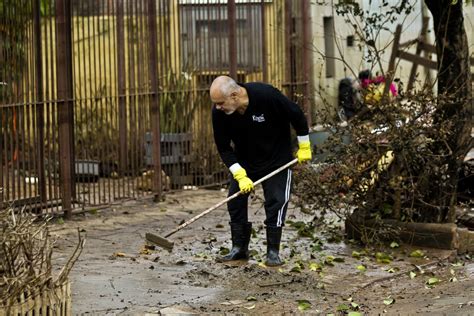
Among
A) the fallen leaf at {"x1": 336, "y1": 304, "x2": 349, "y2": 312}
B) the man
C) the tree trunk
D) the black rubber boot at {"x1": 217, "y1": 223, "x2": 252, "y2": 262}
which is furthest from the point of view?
the tree trunk

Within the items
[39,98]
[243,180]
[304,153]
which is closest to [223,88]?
[243,180]

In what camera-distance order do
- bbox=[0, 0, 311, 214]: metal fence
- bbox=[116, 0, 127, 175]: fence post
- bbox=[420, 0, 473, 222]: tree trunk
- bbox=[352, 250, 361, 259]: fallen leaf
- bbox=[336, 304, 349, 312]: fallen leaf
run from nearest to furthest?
bbox=[336, 304, 349, 312]: fallen leaf
bbox=[352, 250, 361, 259]: fallen leaf
bbox=[420, 0, 473, 222]: tree trunk
bbox=[0, 0, 311, 214]: metal fence
bbox=[116, 0, 127, 175]: fence post

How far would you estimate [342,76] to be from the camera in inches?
907

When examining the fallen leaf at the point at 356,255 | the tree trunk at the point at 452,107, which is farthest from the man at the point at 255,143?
the tree trunk at the point at 452,107

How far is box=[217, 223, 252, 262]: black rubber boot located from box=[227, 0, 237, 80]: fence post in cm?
498

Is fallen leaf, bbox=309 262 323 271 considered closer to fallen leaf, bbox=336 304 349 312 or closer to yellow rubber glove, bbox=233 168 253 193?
yellow rubber glove, bbox=233 168 253 193

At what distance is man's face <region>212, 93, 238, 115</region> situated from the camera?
30.6ft

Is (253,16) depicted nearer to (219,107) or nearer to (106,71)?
(106,71)

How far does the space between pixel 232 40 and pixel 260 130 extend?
5.19 metres

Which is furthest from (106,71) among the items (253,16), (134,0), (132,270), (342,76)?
(342,76)

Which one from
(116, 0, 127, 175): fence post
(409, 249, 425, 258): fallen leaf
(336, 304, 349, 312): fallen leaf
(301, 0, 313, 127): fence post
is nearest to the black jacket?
(409, 249, 425, 258): fallen leaf

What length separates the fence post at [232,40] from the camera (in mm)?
14430

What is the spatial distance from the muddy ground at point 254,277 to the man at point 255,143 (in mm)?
323

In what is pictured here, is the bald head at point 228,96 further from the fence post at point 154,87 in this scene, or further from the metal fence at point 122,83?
the fence post at point 154,87
